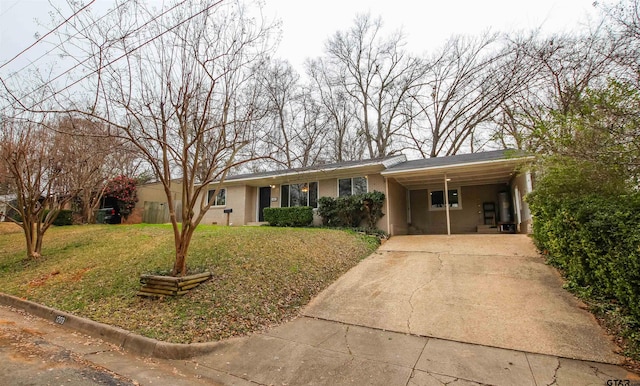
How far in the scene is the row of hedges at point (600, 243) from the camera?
10.8 feet

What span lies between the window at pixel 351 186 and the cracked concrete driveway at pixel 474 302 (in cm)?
497

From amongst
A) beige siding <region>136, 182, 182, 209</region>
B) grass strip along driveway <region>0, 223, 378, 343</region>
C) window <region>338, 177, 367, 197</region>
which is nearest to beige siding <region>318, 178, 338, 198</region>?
window <region>338, 177, 367, 197</region>

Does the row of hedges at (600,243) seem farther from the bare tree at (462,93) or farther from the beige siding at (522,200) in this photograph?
the bare tree at (462,93)

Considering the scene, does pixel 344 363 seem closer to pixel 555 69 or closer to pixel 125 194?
pixel 555 69

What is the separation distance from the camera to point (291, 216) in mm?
12961

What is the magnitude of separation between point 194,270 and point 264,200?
9.79 m

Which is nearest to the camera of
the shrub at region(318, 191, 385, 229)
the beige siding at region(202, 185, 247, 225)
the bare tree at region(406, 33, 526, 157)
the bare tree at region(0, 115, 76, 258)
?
the bare tree at region(0, 115, 76, 258)

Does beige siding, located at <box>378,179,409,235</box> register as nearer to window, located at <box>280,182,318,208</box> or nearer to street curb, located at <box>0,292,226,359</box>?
window, located at <box>280,182,318,208</box>

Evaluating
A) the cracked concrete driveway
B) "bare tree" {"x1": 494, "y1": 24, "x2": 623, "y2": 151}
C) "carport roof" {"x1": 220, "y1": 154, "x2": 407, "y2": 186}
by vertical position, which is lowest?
the cracked concrete driveway

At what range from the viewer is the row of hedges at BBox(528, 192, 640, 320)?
329 centimetres

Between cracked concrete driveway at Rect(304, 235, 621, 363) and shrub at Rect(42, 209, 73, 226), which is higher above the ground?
shrub at Rect(42, 209, 73, 226)

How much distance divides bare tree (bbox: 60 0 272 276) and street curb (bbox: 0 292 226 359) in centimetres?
140

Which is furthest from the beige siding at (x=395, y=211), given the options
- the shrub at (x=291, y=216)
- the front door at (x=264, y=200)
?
the front door at (x=264, y=200)

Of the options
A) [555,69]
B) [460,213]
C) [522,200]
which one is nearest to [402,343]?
[522,200]
